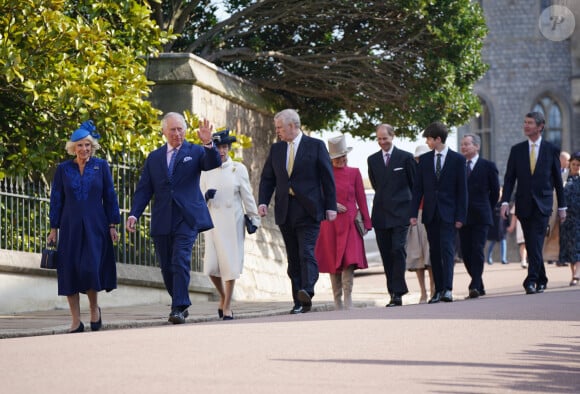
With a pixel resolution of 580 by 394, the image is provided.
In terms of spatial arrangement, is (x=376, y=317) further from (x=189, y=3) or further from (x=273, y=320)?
(x=189, y=3)

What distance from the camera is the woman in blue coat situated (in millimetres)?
11969

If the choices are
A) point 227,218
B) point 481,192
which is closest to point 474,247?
point 481,192

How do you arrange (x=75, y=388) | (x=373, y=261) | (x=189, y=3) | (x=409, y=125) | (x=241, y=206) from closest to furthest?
1. (x=75, y=388)
2. (x=241, y=206)
3. (x=189, y=3)
4. (x=409, y=125)
5. (x=373, y=261)

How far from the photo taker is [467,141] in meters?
16.6

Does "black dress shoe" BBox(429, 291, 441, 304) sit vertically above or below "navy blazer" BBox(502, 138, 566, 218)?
below

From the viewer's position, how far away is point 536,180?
52.4 feet

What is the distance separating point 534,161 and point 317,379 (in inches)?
356

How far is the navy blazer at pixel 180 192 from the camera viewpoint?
12352 mm

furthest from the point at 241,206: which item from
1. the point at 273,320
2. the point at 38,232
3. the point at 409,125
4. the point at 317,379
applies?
the point at 409,125

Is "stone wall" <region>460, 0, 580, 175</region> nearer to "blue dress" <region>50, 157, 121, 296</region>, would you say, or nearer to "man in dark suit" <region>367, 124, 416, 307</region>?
"man in dark suit" <region>367, 124, 416, 307</region>

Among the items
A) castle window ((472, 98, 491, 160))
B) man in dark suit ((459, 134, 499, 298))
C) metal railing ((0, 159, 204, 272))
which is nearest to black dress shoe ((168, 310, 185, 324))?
metal railing ((0, 159, 204, 272))

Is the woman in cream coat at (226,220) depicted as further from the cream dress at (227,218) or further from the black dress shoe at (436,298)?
the black dress shoe at (436,298)

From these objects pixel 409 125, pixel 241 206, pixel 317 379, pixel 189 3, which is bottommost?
pixel 317 379

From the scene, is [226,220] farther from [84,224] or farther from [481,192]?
[481,192]
